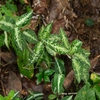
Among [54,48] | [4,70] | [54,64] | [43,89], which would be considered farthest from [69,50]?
[4,70]

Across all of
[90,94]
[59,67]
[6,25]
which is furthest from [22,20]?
[90,94]

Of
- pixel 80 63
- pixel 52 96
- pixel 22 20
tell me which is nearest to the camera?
pixel 22 20

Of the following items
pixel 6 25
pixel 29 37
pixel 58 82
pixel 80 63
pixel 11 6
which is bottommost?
pixel 58 82

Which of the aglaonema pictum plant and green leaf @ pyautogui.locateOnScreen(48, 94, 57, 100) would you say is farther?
green leaf @ pyautogui.locateOnScreen(48, 94, 57, 100)

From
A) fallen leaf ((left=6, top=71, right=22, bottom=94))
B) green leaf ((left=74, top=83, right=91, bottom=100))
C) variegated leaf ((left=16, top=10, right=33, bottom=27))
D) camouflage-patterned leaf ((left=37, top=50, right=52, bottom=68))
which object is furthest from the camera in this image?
fallen leaf ((left=6, top=71, right=22, bottom=94))

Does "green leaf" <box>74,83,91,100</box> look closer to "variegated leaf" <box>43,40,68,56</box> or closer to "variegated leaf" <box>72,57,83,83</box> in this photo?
"variegated leaf" <box>72,57,83,83</box>

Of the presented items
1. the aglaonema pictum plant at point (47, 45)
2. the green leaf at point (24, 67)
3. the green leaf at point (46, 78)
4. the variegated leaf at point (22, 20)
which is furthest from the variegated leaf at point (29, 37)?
the green leaf at point (46, 78)

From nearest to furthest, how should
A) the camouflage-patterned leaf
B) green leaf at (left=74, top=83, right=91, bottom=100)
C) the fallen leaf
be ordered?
the camouflage-patterned leaf < green leaf at (left=74, top=83, right=91, bottom=100) < the fallen leaf

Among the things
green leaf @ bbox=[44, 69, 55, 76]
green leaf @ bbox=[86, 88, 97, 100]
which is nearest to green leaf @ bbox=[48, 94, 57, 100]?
green leaf @ bbox=[44, 69, 55, 76]

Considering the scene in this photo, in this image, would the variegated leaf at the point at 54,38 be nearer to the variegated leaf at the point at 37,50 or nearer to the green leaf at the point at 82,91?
the variegated leaf at the point at 37,50

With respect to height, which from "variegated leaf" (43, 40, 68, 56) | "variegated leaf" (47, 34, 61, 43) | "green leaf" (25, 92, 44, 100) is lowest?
"green leaf" (25, 92, 44, 100)

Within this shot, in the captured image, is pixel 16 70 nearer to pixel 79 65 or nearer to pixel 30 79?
pixel 30 79

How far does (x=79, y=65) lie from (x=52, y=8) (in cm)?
77

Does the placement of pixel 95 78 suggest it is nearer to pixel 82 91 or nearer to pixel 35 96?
pixel 82 91
